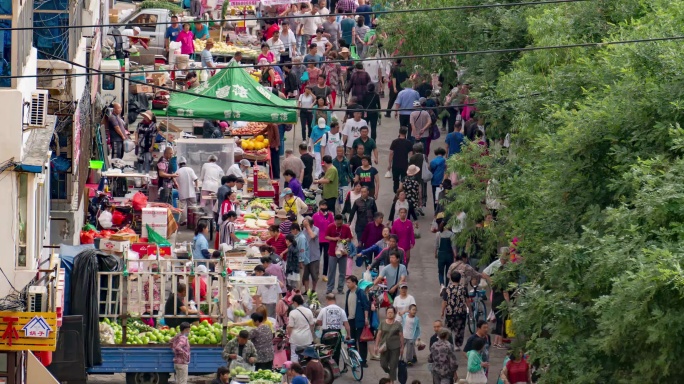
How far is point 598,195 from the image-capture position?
61.6ft

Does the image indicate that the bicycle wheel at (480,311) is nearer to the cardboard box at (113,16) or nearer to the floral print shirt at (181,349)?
the floral print shirt at (181,349)

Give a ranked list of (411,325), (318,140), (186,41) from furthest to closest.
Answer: (186,41)
(318,140)
(411,325)

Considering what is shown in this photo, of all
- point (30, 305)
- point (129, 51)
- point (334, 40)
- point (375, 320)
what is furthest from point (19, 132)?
point (334, 40)

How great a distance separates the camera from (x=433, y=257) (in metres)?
28.4

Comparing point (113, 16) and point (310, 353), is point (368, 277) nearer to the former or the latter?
point (310, 353)

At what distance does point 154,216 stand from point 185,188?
2153 mm

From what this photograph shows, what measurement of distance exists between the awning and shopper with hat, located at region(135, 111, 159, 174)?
31.4ft

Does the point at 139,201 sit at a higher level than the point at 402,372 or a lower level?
higher

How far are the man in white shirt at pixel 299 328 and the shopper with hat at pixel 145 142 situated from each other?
30.5 ft

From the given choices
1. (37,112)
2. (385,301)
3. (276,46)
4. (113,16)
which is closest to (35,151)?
(37,112)

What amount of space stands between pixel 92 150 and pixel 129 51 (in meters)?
9.07

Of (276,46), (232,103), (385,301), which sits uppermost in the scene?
(276,46)

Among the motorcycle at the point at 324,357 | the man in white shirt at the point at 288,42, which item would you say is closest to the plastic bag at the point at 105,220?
the motorcycle at the point at 324,357

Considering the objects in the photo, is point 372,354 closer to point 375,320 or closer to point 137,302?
point 375,320
